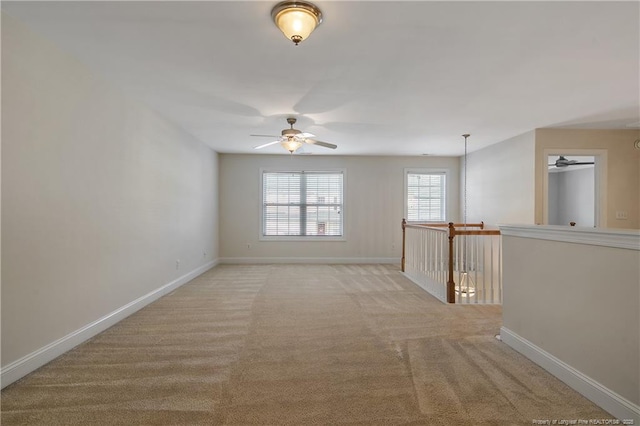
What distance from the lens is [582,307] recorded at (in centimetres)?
204

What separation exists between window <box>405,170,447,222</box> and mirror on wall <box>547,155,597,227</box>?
3341 mm

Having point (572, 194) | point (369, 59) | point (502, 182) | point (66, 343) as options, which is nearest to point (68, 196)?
point (66, 343)

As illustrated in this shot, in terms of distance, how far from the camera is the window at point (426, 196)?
7434mm

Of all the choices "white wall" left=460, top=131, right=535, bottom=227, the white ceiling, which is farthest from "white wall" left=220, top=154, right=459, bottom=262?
the white ceiling

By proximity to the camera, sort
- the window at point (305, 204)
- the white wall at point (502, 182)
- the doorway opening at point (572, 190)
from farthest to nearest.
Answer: the doorway opening at point (572, 190) → the window at point (305, 204) → the white wall at point (502, 182)

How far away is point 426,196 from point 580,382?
5.71m

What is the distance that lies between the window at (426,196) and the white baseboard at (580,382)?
15.9 feet

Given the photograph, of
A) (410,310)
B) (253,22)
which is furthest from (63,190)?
(410,310)

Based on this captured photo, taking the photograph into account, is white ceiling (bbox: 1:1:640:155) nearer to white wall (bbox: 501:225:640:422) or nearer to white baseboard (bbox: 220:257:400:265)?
white wall (bbox: 501:225:640:422)

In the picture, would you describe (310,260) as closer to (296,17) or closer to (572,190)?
(296,17)

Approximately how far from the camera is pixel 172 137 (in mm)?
4672

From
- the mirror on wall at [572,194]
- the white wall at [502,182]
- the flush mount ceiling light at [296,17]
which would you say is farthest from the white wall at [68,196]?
the mirror on wall at [572,194]

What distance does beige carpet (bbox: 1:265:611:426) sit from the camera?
1.84 m

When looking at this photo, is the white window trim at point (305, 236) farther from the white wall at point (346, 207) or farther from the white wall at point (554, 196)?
the white wall at point (554, 196)
